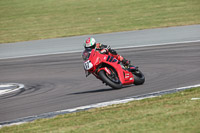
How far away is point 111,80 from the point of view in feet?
34.7

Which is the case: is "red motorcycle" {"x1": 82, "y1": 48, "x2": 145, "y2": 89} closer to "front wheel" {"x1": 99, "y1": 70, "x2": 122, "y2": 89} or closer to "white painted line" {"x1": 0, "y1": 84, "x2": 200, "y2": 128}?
Answer: "front wheel" {"x1": 99, "y1": 70, "x2": 122, "y2": 89}

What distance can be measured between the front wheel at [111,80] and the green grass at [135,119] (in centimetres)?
198

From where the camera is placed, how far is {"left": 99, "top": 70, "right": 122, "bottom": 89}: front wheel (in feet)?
34.1

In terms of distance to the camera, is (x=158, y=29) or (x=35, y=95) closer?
(x=35, y=95)

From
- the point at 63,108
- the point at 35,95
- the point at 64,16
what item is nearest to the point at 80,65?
the point at 35,95

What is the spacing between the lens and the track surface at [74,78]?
9953 millimetres

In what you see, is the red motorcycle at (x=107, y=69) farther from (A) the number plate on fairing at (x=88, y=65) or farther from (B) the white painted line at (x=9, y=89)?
(B) the white painted line at (x=9, y=89)

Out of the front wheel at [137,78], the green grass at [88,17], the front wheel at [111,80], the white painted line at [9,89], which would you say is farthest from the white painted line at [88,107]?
the green grass at [88,17]

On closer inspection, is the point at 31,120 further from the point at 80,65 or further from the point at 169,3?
the point at 169,3

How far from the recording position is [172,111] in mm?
7023

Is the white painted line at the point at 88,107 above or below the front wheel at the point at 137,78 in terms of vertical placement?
below

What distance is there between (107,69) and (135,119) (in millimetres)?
3796

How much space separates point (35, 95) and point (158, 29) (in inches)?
514

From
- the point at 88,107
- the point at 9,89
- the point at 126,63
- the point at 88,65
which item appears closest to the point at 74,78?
the point at 9,89
